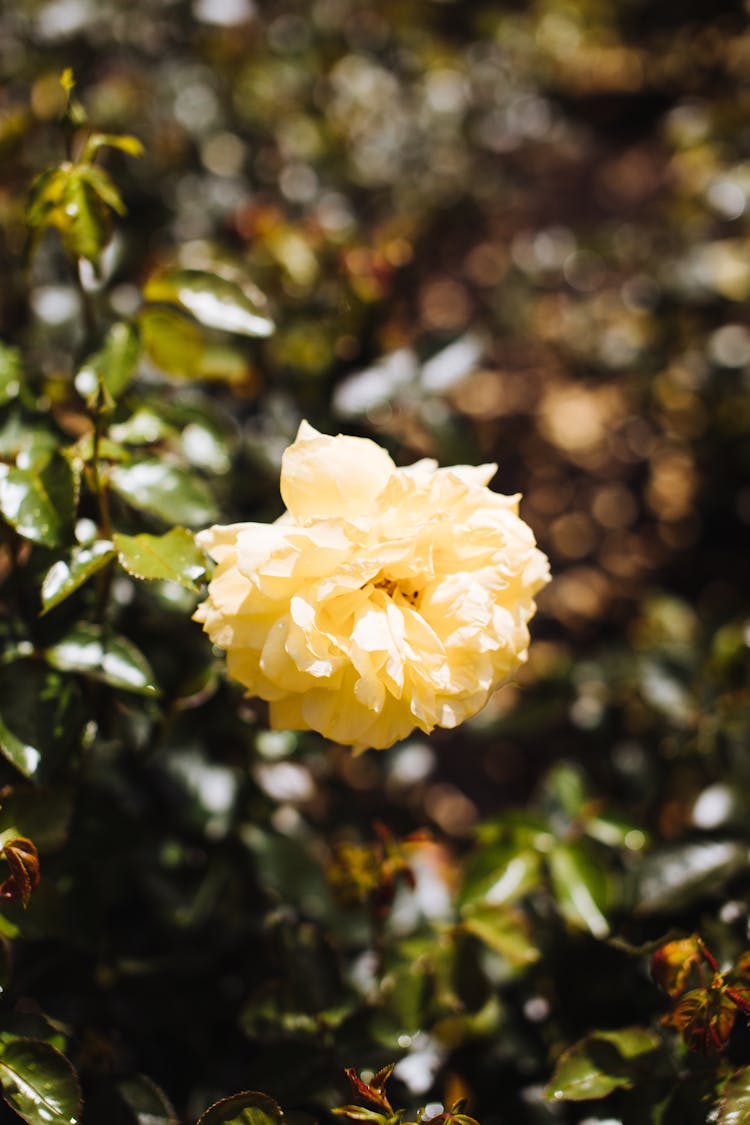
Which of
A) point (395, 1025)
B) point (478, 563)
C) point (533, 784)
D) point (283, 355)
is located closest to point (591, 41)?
point (283, 355)

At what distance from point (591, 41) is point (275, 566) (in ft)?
8.86

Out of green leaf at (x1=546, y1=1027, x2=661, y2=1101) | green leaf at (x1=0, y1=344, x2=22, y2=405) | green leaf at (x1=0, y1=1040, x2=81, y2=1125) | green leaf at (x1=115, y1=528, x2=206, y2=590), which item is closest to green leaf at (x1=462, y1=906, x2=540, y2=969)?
green leaf at (x1=546, y1=1027, x2=661, y2=1101)

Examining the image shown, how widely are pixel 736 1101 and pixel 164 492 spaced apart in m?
0.87

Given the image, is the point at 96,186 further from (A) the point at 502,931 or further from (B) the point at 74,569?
(A) the point at 502,931

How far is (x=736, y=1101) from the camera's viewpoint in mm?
885

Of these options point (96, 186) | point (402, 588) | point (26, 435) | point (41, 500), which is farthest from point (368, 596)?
point (96, 186)

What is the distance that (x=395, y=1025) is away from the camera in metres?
1.09

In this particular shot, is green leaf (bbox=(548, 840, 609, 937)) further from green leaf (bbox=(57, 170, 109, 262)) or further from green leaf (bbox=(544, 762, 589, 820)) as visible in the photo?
green leaf (bbox=(57, 170, 109, 262))

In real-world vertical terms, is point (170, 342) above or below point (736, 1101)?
above

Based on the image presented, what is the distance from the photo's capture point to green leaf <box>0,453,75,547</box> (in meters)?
0.89

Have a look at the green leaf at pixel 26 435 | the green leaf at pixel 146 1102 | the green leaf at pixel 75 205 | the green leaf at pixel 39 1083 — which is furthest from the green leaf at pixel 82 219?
the green leaf at pixel 146 1102

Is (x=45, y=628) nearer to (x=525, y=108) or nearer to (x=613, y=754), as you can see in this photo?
(x=613, y=754)

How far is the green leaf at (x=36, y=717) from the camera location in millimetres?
906

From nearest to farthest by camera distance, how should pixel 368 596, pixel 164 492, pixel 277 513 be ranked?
pixel 368 596 → pixel 164 492 → pixel 277 513
